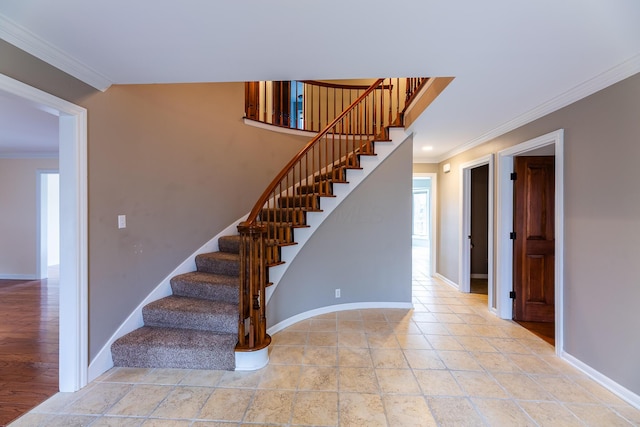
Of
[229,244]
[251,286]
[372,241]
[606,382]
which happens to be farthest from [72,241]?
[606,382]

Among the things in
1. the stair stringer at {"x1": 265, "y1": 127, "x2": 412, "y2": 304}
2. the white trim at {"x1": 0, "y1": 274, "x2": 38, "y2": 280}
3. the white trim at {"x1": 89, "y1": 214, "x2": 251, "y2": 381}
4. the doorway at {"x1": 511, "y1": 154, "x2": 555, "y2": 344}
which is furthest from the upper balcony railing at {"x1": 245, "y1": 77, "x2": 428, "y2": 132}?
the white trim at {"x1": 0, "y1": 274, "x2": 38, "y2": 280}

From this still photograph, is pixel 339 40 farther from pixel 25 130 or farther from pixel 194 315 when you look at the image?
pixel 25 130

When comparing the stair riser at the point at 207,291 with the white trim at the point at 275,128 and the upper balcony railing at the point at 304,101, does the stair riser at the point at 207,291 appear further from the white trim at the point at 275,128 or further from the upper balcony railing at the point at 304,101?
the upper balcony railing at the point at 304,101

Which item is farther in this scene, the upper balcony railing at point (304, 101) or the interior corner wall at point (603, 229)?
the upper balcony railing at point (304, 101)

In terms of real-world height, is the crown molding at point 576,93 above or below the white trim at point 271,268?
above

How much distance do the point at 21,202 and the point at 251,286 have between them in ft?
18.8

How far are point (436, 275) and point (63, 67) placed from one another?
19.4ft

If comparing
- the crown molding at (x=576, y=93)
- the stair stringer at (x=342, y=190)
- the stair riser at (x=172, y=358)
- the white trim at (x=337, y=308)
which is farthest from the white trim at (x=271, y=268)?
the crown molding at (x=576, y=93)

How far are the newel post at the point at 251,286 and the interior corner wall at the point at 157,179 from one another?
3.41ft

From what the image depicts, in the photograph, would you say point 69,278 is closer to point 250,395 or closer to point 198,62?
point 250,395

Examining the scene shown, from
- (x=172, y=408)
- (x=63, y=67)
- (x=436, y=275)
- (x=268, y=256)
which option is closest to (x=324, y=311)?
(x=268, y=256)

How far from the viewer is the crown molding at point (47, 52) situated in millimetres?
1568

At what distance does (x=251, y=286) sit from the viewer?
2.42m

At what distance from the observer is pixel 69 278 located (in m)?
2.03
